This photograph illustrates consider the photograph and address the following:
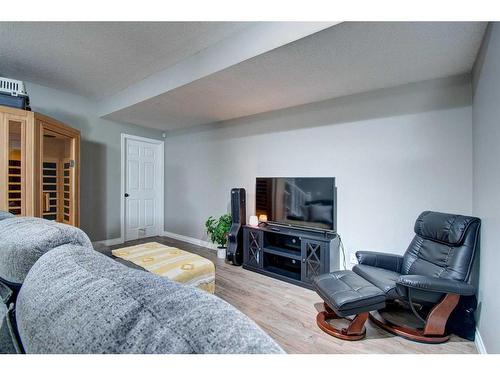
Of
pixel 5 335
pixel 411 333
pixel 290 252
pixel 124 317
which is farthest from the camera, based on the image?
pixel 290 252

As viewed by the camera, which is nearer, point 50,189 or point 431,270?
point 431,270

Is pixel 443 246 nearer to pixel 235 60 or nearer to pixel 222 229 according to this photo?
pixel 235 60

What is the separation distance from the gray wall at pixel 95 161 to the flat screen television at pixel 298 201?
8.68ft

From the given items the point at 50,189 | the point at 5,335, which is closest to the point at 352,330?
the point at 5,335

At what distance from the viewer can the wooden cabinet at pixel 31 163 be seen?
2.26 m

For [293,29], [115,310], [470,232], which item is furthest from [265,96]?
[115,310]

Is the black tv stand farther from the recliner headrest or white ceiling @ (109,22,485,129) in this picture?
white ceiling @ (109,22,485,129)

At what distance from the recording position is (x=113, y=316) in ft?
1.25

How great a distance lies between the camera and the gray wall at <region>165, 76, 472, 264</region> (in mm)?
2107

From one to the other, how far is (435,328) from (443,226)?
30.7 inches

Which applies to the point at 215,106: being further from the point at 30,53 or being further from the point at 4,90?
the point at 4,90

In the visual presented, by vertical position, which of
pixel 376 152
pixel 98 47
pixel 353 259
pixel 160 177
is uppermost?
pixel 98 47

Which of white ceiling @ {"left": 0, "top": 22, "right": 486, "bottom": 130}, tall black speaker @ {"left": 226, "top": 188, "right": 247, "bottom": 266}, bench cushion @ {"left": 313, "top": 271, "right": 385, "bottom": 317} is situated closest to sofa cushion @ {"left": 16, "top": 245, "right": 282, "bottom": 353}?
bench cushion @ {"left": 313, "top": 271, "right": 385, "bottom": 317}

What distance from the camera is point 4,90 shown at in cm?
225
